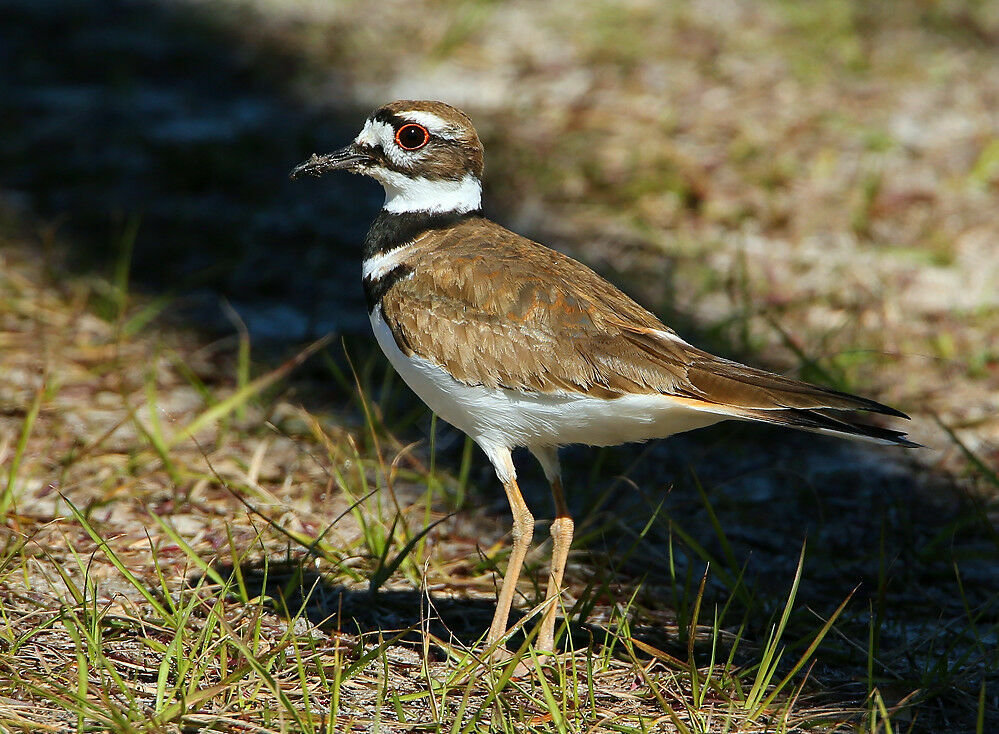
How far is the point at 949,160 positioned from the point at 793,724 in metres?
5.47

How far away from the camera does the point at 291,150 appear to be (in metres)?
7.64

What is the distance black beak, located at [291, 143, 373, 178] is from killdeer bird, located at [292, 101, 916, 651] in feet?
0.45

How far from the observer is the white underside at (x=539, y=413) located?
3.65m

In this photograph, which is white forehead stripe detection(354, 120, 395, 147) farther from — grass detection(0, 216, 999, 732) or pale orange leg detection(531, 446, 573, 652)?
pale orange leg detection(531, 446, 573, 652)

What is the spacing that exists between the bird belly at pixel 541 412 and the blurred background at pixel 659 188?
91 cm

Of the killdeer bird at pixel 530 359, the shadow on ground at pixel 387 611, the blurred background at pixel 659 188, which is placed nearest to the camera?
the killdeer bird at pixel 530 359

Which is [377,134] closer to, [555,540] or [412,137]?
[412,137]

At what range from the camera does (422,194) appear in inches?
168

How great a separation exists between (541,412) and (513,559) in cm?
56

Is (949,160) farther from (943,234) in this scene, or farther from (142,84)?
(142,84)

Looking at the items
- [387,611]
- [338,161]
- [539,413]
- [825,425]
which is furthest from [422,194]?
[825,425]

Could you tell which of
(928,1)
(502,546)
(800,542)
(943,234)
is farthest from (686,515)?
(928,1)

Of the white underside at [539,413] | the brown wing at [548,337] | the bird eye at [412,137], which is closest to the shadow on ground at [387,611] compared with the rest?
the white underside at [539,413]

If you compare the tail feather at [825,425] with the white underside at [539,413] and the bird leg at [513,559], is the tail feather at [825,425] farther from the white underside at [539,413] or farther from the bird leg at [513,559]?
the bird leg at [513,559]
